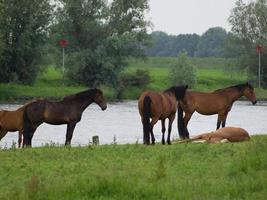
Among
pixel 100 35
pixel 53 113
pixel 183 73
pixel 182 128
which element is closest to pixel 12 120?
pixel 53 113

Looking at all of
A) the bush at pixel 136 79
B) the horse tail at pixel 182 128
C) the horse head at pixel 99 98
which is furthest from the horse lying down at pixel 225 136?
the bush at pixel 136 79

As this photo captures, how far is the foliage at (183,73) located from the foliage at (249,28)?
7.89 metres

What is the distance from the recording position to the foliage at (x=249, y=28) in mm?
78125

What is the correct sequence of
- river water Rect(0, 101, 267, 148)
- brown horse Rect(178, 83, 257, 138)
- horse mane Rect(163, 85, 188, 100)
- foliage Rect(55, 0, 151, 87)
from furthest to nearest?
foliage Rect(55, 0, 151, 87)
river water Rect(0, 101, 267, 148)
brown horse Rect(178, 83, 257, 138)
horse mane Rect(163, 85, 188, 100)

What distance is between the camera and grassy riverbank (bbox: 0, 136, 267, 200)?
358 inches

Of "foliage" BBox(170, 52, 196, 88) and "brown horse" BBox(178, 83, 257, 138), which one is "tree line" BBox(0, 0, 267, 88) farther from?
"brown horse" BBox(178, 83, 257, 138)

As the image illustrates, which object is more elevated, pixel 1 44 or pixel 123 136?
pixel 1 44

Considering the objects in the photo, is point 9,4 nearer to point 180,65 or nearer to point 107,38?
point 107,38

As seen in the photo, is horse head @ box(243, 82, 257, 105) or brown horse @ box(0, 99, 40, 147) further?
horse head @ box(243, 82, 257, 105)

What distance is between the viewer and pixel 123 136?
2756 cm

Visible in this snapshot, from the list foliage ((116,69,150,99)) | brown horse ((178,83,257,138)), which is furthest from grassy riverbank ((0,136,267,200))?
foliage ((116,69,150,99))

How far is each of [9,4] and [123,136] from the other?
3313 cm

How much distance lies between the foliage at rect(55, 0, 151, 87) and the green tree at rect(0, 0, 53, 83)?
4706mm

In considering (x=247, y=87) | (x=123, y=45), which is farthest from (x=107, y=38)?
(x=247, y=87)
